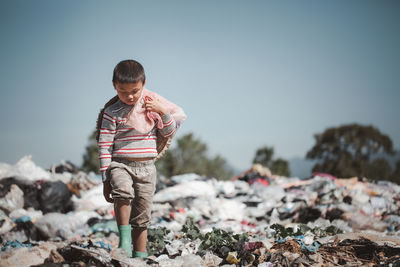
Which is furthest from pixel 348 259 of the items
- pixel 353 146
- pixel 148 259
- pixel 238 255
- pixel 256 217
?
pixel 353 146

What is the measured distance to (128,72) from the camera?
2.38 meters

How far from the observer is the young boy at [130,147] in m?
Result: 2.44

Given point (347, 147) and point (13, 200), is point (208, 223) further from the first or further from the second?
point (347, 147)

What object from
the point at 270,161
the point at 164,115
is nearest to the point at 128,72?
the point at 164,115

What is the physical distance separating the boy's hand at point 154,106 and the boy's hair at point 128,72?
235 millimetres

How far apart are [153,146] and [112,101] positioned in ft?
1.53

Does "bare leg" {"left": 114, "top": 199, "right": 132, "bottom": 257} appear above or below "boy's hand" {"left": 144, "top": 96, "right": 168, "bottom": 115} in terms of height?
below

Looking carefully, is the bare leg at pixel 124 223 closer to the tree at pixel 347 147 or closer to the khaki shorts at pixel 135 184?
the khaki shorts at pixel 135 184

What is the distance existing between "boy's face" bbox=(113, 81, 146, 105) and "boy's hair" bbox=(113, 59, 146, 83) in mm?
31

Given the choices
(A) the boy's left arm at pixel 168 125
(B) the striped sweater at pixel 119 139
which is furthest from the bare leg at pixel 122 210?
(A) the boy's left arm at pixel 168 125

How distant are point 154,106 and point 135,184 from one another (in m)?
0.60

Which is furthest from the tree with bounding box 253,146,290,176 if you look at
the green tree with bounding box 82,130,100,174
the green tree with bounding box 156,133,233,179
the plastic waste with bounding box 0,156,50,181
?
the plastic waste with bounding box 0,156,50,181

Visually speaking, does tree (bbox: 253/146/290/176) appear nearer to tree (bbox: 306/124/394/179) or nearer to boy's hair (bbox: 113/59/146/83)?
tree (bbox: 306/124/394/179)

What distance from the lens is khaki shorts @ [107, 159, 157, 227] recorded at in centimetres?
245
